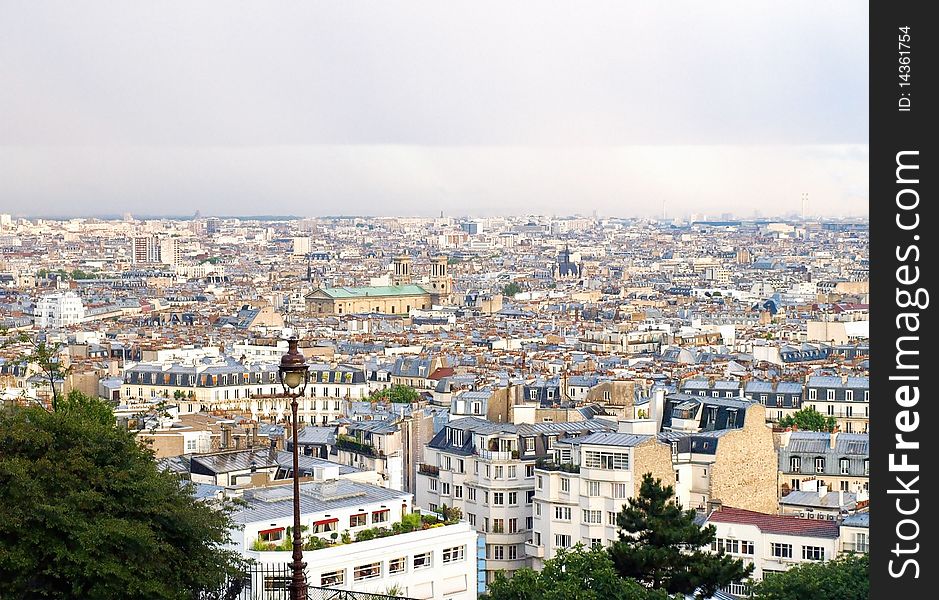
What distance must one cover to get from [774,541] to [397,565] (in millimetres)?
6523

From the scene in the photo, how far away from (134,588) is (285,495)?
290 inches

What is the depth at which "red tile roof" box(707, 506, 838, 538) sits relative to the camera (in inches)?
925

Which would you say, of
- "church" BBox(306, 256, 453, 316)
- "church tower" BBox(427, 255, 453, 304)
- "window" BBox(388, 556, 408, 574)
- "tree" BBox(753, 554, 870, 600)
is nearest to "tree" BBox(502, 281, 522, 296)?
"church tower" BBox(427, 255, 453, 304)

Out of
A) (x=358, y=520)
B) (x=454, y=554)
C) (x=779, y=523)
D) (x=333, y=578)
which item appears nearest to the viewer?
(x=333, y=578)

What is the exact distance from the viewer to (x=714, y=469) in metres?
26.7

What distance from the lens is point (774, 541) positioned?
23.5 m

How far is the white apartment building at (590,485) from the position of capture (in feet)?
82.3

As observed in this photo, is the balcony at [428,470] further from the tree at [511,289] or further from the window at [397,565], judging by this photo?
the tree at [511,289]

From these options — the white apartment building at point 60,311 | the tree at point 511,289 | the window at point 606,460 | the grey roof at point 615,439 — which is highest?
the grey roof at point 615,439

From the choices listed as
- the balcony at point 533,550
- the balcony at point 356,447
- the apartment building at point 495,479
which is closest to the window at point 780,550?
the balcony at point 533,550

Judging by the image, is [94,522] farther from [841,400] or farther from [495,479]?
[841,400]

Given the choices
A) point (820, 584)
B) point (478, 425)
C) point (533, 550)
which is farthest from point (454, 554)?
point (478, 425)

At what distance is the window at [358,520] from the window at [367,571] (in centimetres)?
93

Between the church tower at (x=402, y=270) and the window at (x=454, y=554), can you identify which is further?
the church tower at (x=402, y=270)
